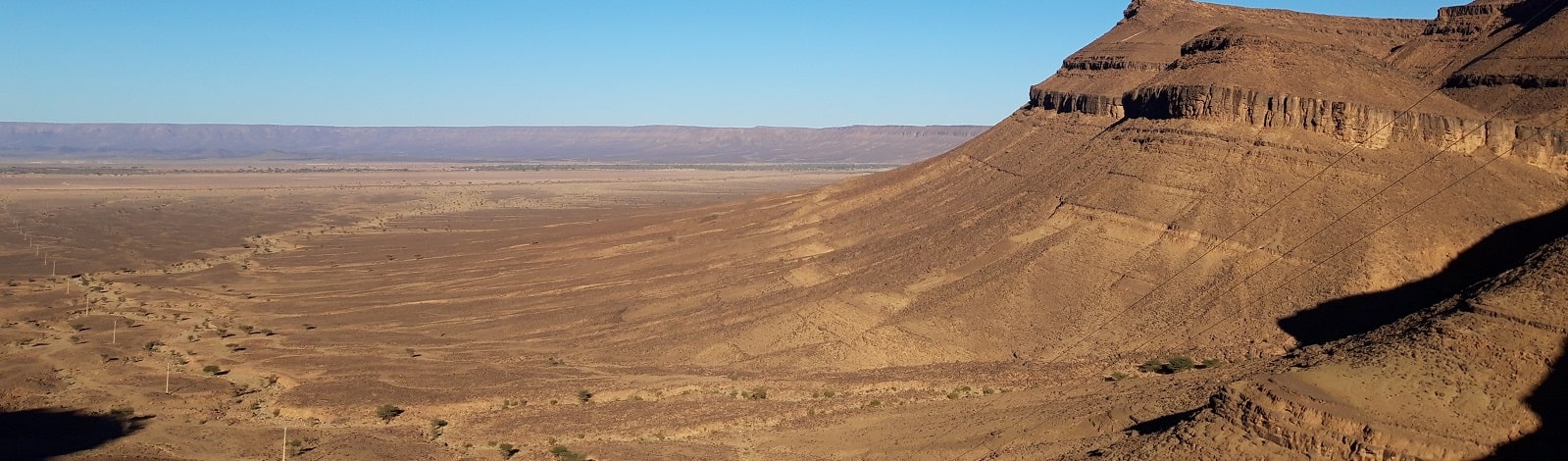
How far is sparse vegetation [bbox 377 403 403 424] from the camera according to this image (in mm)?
36469

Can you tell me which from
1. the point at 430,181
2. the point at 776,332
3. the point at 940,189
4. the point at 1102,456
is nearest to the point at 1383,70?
the point at 940,189

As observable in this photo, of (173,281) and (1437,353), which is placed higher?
(1437,353)

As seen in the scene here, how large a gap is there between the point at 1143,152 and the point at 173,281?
52503 millimetres

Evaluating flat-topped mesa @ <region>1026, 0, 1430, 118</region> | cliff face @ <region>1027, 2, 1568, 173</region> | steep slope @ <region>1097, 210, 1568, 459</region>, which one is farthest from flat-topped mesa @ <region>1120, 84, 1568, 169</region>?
steep slope @ <region>1097, 210, 1568, 459</region>

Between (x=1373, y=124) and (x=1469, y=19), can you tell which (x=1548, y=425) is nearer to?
(x=1373, y=124)

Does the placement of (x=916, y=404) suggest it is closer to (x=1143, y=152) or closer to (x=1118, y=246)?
(x=1118, y=246)

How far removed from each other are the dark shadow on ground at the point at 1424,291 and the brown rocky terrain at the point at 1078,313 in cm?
15

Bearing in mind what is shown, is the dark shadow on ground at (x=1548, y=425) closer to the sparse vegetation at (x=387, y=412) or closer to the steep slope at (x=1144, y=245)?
the steep slope at (x=1144, y=245)

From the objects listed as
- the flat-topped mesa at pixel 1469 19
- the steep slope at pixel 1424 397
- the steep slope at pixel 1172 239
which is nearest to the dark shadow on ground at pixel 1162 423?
the steep slope at pixel 1424 397

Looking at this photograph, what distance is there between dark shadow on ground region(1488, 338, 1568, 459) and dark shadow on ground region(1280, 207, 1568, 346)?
36.9 feet

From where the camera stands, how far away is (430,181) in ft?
626

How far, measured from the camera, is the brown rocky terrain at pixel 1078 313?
2462 cm

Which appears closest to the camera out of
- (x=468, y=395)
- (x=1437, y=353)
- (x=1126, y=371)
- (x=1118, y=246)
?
(x=1437, y=353)

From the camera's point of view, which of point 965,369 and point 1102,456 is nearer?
point 1102,456
